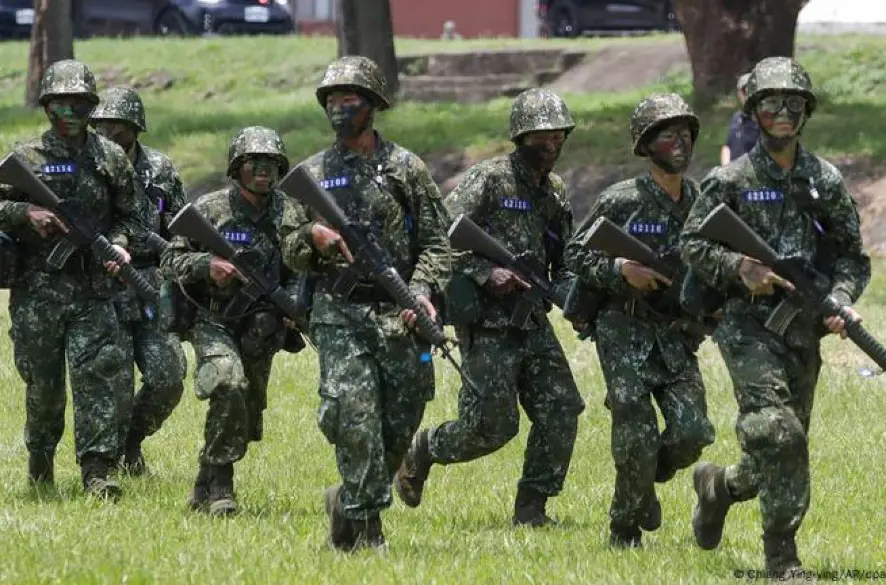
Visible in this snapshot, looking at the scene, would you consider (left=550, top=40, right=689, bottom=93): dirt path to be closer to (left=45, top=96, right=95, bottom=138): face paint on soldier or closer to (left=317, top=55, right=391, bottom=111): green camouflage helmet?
(left=45, top=96, right=95, bottom=138): face paint on soldier

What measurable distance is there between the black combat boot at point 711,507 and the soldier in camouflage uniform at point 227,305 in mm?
2477

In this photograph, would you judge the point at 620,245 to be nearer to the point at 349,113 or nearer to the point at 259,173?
the point at 349,113

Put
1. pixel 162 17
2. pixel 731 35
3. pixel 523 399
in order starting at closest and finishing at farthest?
pixel 523 399 → pixel 731 35 → pixel 162 17

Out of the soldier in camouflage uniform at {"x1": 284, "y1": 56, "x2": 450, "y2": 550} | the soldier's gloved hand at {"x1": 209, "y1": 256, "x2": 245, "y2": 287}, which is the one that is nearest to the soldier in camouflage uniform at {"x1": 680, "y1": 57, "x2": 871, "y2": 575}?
the soldier in camouflage uniform at {"x1": 284, "y1": 56, "x2": 450, "y2": 550}

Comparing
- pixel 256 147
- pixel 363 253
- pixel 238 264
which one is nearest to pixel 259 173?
pixel 256 147

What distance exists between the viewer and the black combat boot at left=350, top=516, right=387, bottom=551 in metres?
9.63

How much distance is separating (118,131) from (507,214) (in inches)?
113

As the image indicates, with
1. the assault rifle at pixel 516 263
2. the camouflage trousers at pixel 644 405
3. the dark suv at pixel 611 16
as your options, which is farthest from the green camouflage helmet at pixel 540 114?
the dark suv at pixel 611 16

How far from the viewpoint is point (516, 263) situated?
10734 millimetres

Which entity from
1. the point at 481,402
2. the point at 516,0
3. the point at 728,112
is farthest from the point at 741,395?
the point at 516,0

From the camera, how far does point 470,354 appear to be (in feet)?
35.6

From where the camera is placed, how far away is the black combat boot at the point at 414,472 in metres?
11.4

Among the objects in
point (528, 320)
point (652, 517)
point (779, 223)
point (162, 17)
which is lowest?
point (652, 517)

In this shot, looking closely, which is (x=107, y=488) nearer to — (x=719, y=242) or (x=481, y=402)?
(x=481, y=402)
